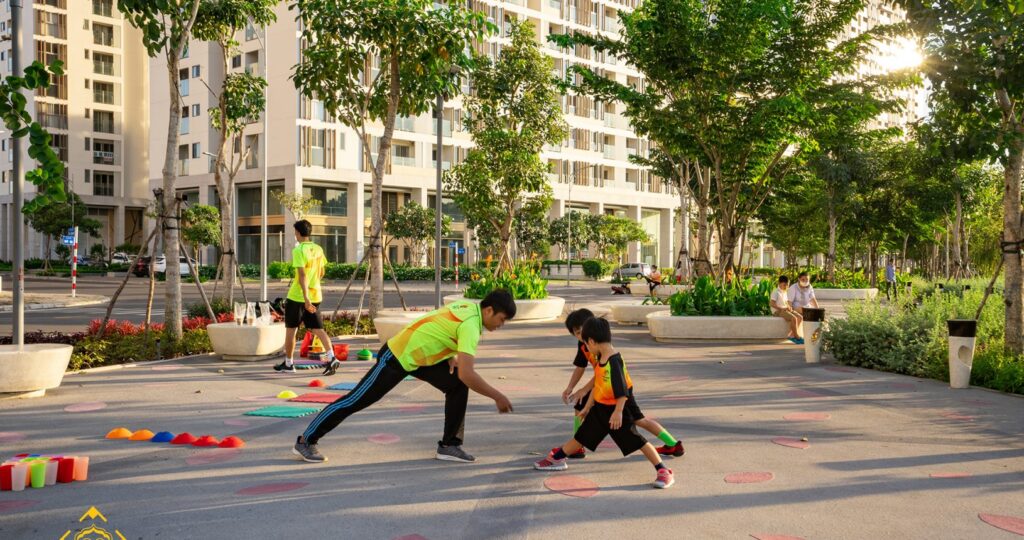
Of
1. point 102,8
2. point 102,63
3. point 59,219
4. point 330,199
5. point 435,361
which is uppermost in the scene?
point 102,8

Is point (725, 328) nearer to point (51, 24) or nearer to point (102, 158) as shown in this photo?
point (102, 158)

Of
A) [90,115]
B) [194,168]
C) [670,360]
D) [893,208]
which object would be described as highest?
[90,115]

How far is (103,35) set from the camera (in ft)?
225

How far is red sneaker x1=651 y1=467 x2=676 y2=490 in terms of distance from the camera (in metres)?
5.68

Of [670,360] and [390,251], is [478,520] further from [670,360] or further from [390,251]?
[390,251]

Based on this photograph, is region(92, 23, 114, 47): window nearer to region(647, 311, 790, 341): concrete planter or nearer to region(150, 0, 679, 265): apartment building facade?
region(150, 0, 679, 265): apartment building facade

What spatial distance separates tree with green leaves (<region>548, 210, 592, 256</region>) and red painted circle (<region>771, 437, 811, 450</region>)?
176 ft

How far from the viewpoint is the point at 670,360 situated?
13.0m

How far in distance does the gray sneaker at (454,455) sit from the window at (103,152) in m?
71.0

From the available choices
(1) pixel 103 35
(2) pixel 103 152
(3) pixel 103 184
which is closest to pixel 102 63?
(1) pixel 103 35

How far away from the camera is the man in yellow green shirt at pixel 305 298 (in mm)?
10500

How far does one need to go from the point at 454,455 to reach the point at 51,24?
72.1 metres

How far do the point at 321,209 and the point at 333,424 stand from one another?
1953 inches

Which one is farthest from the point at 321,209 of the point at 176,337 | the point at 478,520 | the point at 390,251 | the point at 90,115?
the point at 478,520
